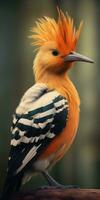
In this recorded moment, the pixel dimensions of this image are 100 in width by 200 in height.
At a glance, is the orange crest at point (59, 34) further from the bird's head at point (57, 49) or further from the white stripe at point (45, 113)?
the white stripe at point (45, 113)

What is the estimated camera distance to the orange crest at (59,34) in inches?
63.3

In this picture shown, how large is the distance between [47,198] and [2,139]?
762 mm

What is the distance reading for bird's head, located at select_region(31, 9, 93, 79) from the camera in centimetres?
160

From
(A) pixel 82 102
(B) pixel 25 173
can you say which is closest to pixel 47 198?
(B) pixel 25 173

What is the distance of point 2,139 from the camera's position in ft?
7.64

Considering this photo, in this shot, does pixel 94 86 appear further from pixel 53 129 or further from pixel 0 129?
pixel 53 129

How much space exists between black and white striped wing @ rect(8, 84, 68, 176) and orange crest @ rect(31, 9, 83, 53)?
91 millimetres

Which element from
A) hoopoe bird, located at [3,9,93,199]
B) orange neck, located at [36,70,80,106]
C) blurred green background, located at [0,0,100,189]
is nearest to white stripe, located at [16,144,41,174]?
hoopoe bird, located at [3,9,93,199]

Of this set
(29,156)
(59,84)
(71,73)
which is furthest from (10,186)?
(71,73)

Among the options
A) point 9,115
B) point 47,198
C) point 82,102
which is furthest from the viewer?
point 82,102

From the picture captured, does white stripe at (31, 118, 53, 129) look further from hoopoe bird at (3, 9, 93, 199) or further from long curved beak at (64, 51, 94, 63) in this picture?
long curved beak at (64, 51, 94, 63)

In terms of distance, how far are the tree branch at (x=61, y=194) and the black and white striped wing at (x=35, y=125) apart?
6 cm

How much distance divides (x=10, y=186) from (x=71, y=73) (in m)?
0.85

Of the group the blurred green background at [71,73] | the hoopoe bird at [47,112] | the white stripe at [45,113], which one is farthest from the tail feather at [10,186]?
the blurred green background at [71,73]
